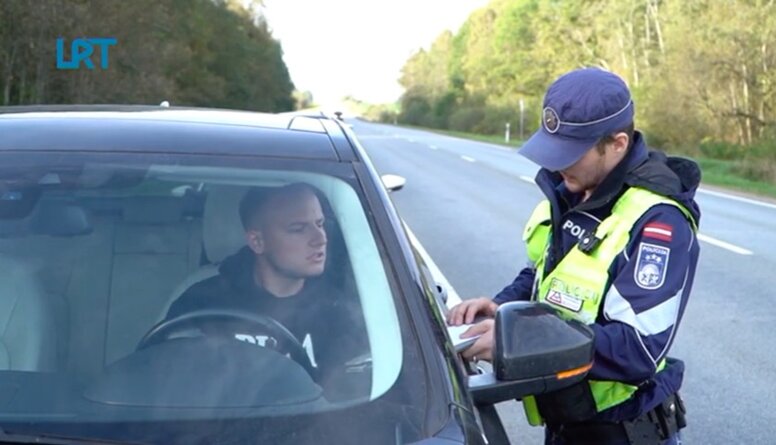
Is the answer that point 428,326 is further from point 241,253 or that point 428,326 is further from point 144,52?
point 144,52

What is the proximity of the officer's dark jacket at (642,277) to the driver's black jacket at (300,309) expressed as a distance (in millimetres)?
592

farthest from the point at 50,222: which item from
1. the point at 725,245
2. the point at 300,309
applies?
the point at 725,245

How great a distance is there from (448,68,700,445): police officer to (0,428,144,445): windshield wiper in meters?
0.97

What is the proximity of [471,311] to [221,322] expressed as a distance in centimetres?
90

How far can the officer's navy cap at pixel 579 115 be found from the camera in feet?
8.14

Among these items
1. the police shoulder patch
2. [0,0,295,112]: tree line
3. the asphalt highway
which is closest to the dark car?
the police shoulder patch

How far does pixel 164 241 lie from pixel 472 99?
296 feet

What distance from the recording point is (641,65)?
57656 millimetres

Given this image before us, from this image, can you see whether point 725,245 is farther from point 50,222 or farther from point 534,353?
point 50,222

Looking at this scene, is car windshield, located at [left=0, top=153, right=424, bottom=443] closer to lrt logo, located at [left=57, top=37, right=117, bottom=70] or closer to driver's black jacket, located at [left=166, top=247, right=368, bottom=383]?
driver's black jacket, located at [left=166, top=247, right=368, bottom=383]

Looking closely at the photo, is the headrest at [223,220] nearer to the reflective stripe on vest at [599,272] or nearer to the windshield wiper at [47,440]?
the windshield wiper at [47,440]

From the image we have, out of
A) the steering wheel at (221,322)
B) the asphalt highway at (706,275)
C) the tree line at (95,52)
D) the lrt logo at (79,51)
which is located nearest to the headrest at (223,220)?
the steering wheel at (221,322)

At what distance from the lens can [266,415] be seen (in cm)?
202

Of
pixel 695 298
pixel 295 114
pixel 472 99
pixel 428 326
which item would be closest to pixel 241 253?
pixel 428 326
